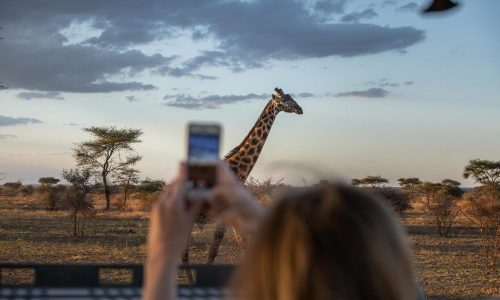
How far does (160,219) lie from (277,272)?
187 millimetres

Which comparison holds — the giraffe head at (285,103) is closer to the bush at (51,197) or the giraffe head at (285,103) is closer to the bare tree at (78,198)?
the bare tree at (78,198)

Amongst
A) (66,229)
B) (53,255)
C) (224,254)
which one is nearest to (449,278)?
(224,254)

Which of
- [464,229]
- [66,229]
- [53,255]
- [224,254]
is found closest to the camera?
[224,254]

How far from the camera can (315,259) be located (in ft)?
2.17

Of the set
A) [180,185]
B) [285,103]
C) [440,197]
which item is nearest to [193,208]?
[180,185]

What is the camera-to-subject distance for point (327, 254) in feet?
2.16

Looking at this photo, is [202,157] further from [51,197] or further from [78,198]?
[51,197]

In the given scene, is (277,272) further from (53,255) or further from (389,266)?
(53,255)

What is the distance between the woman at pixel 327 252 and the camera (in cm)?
66

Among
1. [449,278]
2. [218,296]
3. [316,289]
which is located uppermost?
[316,289]

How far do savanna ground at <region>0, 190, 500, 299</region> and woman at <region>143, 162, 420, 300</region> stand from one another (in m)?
6.82

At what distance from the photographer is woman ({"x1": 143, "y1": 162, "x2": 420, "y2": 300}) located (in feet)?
2.16

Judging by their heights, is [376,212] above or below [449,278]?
above

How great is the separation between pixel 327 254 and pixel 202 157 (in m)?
0.33
